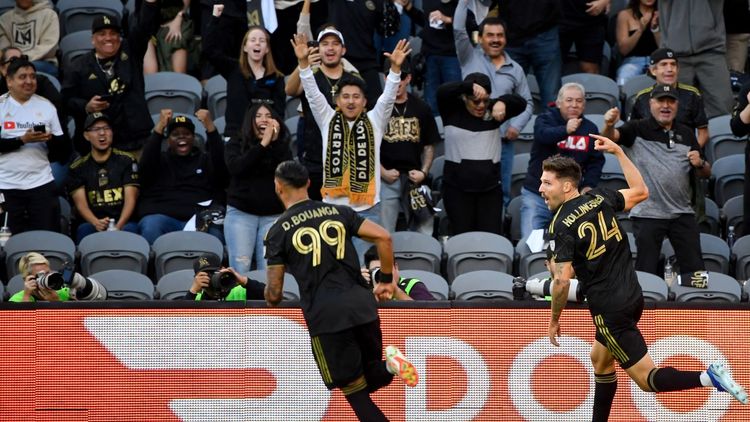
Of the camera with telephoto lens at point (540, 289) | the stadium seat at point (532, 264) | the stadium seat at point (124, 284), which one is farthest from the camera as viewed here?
the stadium seat at point (532, 264)

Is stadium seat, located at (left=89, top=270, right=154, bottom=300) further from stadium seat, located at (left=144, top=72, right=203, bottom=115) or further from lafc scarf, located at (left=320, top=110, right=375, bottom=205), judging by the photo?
stadium seat, located at (left=144, top=72, right=203, bottom=115)

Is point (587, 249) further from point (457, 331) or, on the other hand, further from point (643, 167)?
point (643, 167)

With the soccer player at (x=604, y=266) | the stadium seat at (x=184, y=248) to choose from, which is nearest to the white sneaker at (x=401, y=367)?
the soccer player at (x=604, y=266)

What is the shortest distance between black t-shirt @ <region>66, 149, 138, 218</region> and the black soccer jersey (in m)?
5.29

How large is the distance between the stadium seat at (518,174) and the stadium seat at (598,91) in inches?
41.8

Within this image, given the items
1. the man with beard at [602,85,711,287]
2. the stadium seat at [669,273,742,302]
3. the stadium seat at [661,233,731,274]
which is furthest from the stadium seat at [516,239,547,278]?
the stadium seat at [661,233,731,274]

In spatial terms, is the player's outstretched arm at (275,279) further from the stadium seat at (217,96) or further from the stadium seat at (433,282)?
the stadium seat at (217,96)

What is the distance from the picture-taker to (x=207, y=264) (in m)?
12.2

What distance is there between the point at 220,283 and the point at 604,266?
3180 millimetres

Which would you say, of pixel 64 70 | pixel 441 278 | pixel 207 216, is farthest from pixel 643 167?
pixel 64 70

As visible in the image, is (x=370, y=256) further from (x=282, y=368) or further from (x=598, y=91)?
(x=598, y=91)

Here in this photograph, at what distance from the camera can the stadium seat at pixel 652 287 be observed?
12.8 m

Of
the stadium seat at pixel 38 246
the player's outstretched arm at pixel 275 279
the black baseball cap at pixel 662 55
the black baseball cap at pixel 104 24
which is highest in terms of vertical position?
the black baseball cap at pixel 104 24

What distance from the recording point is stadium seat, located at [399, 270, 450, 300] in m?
12.7
